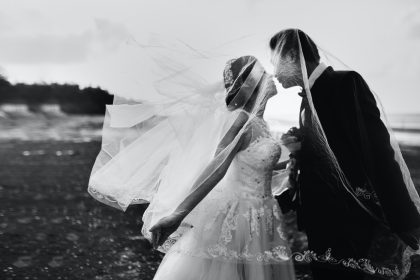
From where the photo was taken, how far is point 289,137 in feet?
10.5

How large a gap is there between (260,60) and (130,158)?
39.9 inches

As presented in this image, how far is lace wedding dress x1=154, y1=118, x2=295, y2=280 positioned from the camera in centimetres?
302

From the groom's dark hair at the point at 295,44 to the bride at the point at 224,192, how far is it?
182 mm

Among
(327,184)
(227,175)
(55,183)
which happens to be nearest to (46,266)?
(227,175)

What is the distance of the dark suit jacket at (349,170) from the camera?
3.00 meters

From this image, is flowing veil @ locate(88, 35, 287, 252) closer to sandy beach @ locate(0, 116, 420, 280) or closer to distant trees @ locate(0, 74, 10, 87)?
sandy beach @ locate(0, 116, 420, 280)

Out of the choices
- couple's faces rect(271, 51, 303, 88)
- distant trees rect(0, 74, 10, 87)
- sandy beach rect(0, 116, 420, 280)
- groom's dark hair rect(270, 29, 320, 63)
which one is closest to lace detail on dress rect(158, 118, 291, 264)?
couple's faces rect(271, 51, 303, 88)

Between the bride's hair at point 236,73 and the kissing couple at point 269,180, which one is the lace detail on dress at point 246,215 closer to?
the kissing couple at point 269,180

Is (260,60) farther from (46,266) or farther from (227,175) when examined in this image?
(46,266)

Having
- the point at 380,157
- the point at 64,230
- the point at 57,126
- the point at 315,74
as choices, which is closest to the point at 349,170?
the point at 380,157

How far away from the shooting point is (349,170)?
3.10m

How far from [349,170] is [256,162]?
50 cm

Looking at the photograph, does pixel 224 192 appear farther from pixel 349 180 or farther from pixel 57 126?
pixel 57 126

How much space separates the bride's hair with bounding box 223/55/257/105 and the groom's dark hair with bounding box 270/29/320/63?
19 cm
